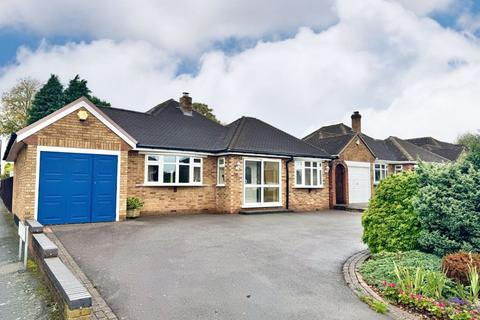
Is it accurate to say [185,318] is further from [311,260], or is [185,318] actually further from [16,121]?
[16,121]

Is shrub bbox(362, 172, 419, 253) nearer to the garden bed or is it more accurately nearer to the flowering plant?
the garden bed

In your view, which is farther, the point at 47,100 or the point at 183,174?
the point at 47,100

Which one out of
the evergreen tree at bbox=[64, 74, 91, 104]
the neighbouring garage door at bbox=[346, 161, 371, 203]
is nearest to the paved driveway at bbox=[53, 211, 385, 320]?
the neighbouring garage door at bbox=[346, 161, 371, 203]

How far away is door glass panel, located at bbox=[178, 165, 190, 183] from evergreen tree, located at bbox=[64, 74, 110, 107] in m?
19.2

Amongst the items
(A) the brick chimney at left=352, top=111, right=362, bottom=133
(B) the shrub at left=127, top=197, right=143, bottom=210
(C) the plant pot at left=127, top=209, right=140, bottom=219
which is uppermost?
(A) the brick chimney at left=352, top=111, right=362, bottom=133

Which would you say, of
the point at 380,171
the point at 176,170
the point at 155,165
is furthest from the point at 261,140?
the point at 380,171

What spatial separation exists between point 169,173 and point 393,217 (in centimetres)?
944

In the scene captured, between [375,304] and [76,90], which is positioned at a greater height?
[76,90]

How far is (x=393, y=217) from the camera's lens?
6.41 meters

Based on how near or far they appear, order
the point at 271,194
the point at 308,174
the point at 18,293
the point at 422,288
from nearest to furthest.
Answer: the point at 422,288 < the point at 18,293 < the point at 271,194 < the point at 308,174

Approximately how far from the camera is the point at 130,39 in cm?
1466

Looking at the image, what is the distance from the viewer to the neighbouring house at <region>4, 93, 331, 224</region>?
9.76 m

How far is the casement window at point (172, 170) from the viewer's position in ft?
42.3

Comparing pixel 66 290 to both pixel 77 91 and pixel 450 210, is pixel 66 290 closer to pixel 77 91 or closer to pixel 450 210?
pixel 450 210
